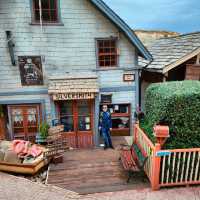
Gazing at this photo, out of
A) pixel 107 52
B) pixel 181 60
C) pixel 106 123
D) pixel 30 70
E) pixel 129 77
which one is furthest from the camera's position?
pixel 181 60

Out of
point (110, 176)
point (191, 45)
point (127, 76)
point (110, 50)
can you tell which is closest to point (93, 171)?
point (110, 176)

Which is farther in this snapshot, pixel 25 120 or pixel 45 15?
pixel 25 120

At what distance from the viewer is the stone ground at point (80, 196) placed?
621 centimetres

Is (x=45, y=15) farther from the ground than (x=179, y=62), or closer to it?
farther from the ground

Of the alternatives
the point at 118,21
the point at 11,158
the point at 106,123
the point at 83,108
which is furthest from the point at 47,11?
the point at 11,158

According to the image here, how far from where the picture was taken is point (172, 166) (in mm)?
6367

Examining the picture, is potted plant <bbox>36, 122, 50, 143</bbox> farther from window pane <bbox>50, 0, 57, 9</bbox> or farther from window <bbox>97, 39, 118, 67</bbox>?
window pane <bbox>50, 0, 57, 9</bbox>

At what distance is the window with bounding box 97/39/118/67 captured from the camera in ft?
31.4

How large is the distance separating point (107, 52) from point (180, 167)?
5778 millimetres

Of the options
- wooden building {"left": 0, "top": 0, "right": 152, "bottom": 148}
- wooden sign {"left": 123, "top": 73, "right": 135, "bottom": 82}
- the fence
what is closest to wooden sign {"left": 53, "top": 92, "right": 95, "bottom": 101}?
wooden building {"left": 0, "top": 0, "right": 152, "bottom": 148}

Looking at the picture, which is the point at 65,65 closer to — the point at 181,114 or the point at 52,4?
the point at 52,4

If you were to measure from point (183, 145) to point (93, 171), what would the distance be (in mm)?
3299

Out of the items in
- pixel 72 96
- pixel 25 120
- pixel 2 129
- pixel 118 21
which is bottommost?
pixel 2 129

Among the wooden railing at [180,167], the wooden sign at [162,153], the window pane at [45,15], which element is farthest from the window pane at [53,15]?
the wooden railing at [180,167]
